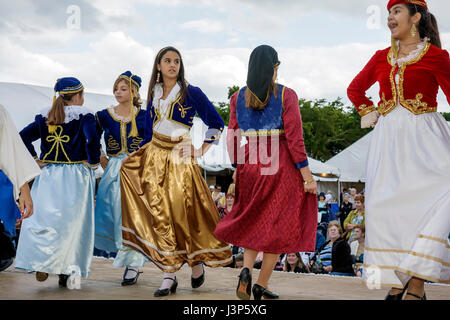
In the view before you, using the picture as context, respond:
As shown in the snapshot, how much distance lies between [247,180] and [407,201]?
1081 millimetres

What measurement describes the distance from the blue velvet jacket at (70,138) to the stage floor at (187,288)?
1.07 meters

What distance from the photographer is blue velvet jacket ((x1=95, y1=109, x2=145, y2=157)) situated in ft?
16.8

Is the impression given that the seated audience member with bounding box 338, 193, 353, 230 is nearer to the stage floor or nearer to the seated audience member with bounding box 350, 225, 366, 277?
the seated audience member with bounding box 350, 225, 366, 277

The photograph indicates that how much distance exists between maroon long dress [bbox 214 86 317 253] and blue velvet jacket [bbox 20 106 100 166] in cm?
144

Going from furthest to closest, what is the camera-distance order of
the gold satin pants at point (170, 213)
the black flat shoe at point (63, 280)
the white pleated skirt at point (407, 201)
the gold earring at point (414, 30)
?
the black flat shoe at point (63, 280)
the gold satin pants at point (170, 213)
the gold earring at point (414, 30)
the white pleated skirt at point (407, 201)

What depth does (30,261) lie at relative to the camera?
4133 mm

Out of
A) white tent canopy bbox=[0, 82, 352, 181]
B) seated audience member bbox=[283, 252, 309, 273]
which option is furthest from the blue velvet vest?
white tent canopy bbox=[0, 82, 352, 181]

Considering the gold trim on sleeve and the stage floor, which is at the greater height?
the gold trim on sleeve

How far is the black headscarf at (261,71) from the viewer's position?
3637 mm

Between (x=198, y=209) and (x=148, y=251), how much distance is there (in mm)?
499

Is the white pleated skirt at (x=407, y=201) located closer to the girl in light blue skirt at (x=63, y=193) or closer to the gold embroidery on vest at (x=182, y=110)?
the gold embroidery on vest at (x=182, y=110)

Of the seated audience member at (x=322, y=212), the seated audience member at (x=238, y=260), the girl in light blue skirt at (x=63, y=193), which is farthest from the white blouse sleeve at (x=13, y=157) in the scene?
the seated audience member at (x=322, y=212)

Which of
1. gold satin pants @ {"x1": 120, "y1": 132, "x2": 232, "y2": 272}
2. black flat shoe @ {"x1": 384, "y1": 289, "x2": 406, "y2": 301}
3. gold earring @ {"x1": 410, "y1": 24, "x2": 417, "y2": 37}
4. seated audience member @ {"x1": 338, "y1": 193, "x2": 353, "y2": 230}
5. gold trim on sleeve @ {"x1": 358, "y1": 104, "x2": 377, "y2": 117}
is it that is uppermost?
gold earring @ {"x1": 410, "y1": 24, "x2": 417, "y2": 37}
